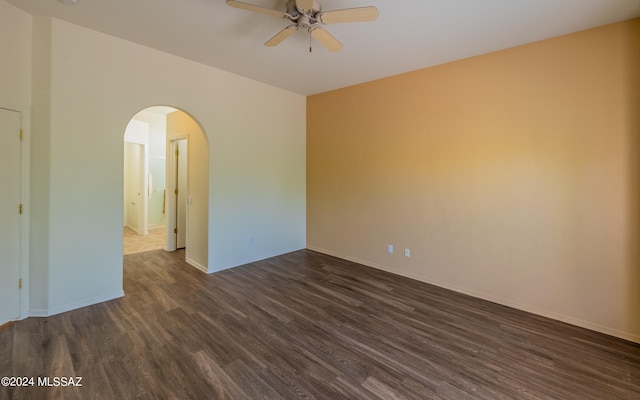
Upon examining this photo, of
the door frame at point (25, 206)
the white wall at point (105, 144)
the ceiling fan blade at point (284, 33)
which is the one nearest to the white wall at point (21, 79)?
the door frame at point (25, 206)

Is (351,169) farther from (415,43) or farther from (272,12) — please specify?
(272,12)

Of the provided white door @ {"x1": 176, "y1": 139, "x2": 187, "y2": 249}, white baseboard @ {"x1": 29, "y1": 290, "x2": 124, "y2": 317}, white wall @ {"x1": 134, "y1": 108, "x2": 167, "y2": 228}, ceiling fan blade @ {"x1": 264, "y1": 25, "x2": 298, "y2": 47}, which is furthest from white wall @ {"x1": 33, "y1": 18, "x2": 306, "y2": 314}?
white wall @ {"x1": 134, "y1": 108, "x2": 167, "y2": 228}

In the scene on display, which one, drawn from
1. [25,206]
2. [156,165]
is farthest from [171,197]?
[156,165]

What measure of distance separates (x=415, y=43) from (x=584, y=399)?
3.52 meters

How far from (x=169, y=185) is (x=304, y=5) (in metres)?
4.50

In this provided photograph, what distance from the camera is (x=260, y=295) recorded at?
11.5 feet

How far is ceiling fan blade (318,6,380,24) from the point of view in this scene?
2.14m

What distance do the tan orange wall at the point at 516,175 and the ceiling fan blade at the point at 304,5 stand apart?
2.32 metres

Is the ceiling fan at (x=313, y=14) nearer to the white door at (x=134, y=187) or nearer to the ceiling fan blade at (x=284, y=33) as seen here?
the ceiling fan blade at (x=284, y=33)

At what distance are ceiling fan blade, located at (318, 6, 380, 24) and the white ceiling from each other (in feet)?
1.07

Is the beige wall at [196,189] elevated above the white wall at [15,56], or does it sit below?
below

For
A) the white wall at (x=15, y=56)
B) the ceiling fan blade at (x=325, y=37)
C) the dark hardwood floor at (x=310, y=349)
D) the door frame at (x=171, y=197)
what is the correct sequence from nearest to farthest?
the dark hardwood floor at (x=310, y=349) < the ceiling fan blade at (x=325, y=37) < the white wall at (x=15, y=56) < the door frame at (x=171, y=197)

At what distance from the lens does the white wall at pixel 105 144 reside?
288 centimetres

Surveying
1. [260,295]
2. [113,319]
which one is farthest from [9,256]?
[260,295]
